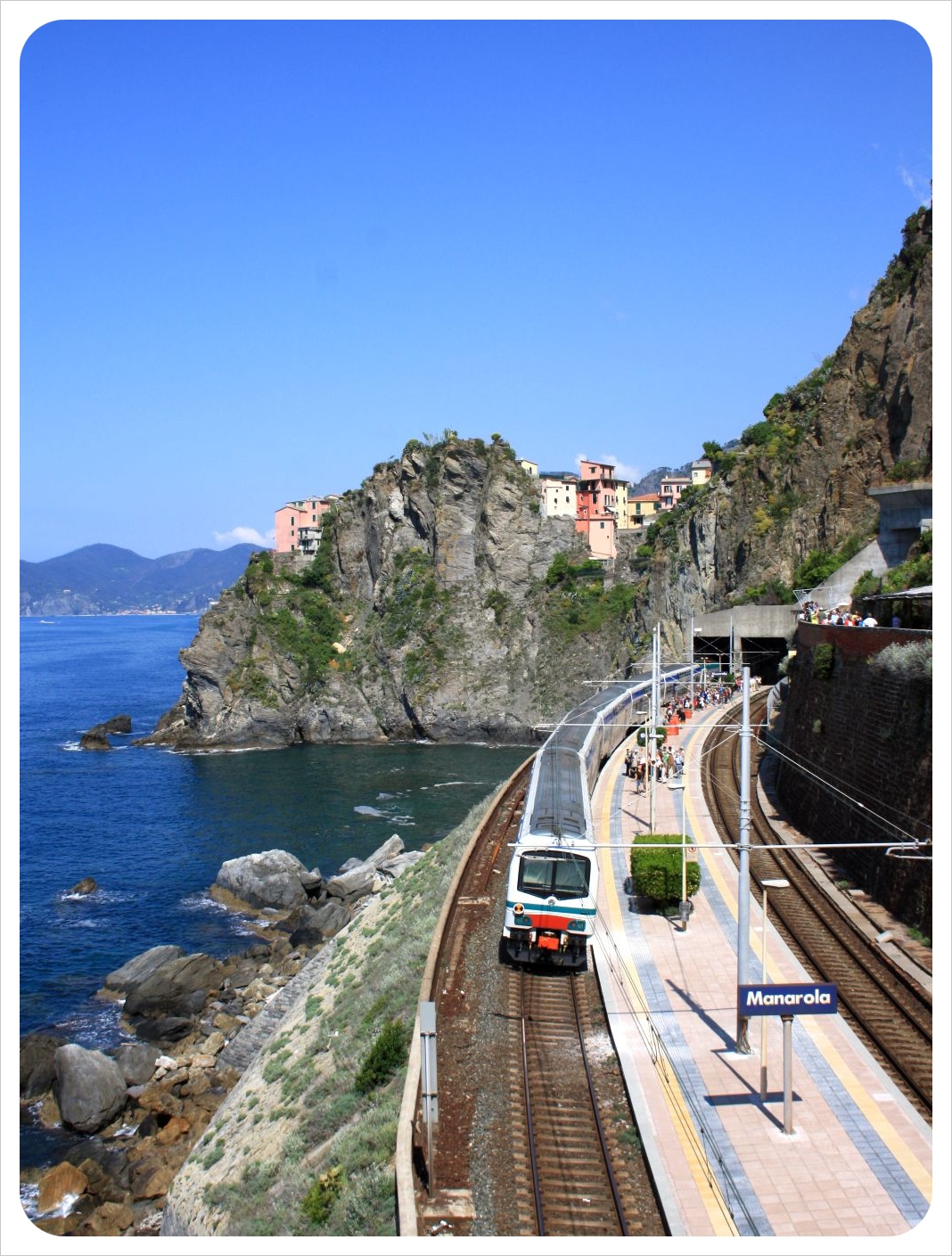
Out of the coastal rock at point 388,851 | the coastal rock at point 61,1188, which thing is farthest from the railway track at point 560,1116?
the coastal rock at point 388,851

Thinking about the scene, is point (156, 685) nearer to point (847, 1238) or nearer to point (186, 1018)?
point (186, 1018)

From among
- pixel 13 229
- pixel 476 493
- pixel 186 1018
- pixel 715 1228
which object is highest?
pixel 476 493

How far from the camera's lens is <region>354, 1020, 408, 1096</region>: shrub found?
52.7 feet

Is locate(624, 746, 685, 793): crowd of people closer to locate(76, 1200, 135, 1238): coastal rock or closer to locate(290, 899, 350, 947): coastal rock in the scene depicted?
locate(290, 899, 350, 947): coastal rock

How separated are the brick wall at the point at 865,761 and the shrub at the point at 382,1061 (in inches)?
393

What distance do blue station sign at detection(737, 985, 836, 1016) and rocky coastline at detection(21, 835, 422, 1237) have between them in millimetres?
14281

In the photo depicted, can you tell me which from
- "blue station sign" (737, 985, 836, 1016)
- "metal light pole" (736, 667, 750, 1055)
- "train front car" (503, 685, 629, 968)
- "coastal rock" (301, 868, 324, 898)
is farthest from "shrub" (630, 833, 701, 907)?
"coastal rock" (301, 868, 324, 898)

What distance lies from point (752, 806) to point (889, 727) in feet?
29.0

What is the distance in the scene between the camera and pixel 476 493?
3575 inches

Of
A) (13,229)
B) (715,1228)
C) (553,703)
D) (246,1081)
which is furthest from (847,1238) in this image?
(553,703)

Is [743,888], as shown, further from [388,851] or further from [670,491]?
[670,491]

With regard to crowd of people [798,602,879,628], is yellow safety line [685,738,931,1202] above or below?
below

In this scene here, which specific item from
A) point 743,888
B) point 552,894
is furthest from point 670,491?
point 743,888

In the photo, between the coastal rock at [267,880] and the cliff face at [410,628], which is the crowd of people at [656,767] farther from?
the cliff face at [410,628]
